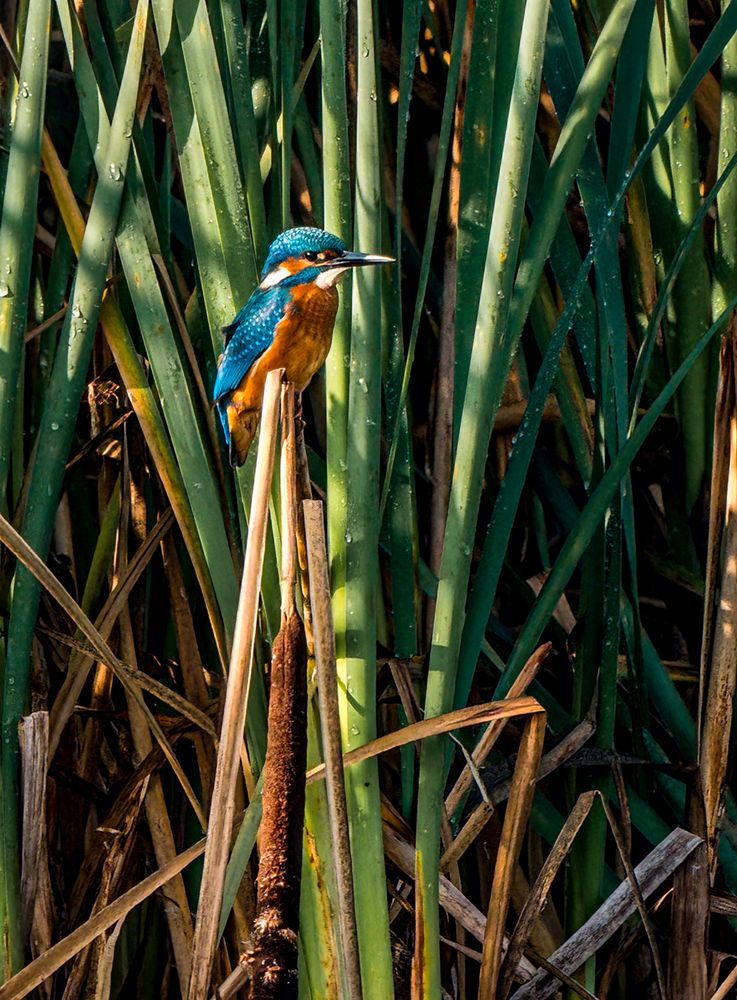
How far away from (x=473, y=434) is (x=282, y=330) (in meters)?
0.56

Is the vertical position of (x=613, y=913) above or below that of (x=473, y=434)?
below

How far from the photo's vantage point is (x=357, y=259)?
1.32m

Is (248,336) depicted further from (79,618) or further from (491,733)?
(491,733)

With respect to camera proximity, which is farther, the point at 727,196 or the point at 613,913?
the point at 727,196

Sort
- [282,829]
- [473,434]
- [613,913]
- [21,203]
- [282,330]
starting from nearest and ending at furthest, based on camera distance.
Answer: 1. [282,829]
2. [473,434]
3. [21,203]
4. [613,913]
5. [282,330]

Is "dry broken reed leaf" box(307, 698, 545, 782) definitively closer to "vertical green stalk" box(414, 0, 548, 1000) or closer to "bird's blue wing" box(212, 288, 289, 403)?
"vertical green stalk" box(414, 0, 548, 1000)

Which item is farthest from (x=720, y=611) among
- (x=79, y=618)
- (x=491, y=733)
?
(x=79, y=618)

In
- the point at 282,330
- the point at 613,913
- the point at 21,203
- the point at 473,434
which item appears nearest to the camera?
the point at 473,434

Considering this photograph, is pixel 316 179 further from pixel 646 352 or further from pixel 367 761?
pixel 367 761

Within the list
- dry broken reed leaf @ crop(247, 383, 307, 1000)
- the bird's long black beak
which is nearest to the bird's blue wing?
the bird's long black beak

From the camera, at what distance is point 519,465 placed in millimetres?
1396

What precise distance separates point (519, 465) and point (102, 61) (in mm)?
700

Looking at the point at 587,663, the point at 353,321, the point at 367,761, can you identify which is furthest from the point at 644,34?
the point at 367,761

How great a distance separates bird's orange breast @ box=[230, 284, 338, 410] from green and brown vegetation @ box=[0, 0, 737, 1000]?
77mm
